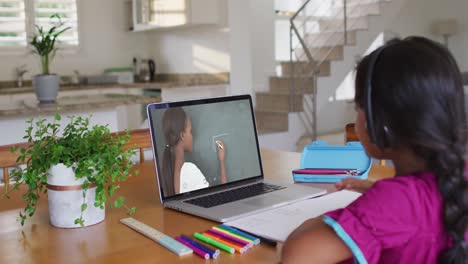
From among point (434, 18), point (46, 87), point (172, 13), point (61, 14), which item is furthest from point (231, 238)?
point (434, 18)

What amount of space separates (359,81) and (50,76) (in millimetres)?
2761

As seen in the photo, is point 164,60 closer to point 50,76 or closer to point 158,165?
point 50,76

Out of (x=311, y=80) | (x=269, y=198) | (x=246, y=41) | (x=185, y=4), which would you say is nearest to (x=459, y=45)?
(x=311, y=80)

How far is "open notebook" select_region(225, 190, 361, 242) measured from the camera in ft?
3.38

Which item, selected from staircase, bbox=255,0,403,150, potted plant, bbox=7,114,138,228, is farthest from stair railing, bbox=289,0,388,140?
potted plant, bbox=7,114,138,228

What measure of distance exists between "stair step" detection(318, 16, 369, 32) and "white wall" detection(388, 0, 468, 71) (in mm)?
1319

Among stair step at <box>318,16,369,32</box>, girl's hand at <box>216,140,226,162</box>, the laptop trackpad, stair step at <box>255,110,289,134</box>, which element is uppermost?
stair step at <box>318,16,369,32</box>

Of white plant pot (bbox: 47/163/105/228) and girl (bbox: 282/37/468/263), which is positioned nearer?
girl (bbox: 282/37/468/263)

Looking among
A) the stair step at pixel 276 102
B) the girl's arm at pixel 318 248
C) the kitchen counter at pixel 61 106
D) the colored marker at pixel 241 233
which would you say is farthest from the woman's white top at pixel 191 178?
the stair step at pixel 276 102

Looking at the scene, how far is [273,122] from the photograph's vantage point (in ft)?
18.6

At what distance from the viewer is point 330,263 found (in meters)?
0.80

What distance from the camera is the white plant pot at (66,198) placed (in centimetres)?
111

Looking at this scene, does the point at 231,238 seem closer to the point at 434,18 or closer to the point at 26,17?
the point at 26,17

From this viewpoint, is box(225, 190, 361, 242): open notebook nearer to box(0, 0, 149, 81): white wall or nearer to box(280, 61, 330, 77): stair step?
box(280, 61, 330, 77): stair step
